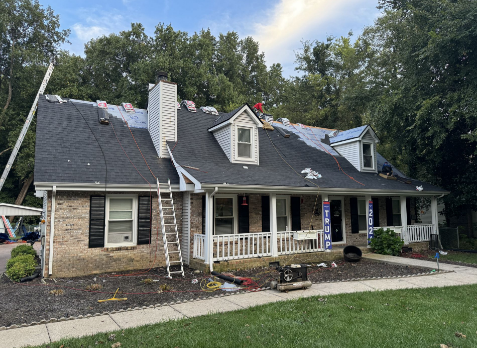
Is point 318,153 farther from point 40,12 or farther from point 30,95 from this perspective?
point 40,12

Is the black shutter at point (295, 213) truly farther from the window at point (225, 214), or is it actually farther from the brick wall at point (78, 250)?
the brick wall at point (78, 250)

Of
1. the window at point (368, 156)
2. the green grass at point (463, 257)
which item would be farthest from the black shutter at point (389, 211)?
the green grass at point (463, 257)

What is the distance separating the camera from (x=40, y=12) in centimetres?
3186

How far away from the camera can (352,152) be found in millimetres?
16172

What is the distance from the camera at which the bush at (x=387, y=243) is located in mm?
12977

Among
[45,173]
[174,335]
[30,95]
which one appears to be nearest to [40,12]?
[30,95]

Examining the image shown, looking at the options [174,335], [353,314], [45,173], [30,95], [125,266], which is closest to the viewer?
[174,335]

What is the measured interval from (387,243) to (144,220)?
9143 millimetres

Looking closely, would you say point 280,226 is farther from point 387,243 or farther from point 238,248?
point 387,243

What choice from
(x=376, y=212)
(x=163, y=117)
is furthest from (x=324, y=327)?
(x=376, y=212)

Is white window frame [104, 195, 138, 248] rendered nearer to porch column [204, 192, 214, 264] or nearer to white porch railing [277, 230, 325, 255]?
porch column [204, 192, 214, 264]

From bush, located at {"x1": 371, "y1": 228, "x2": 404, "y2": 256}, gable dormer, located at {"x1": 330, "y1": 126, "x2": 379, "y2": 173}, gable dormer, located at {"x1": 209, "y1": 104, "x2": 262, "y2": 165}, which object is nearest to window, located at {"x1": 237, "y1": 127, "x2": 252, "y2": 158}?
gable dormer, located at {"x1": 209, "y1": 104, "x2": 262, "y2": 165}

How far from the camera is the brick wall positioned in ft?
30.8

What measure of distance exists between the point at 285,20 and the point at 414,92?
7.12 meters
